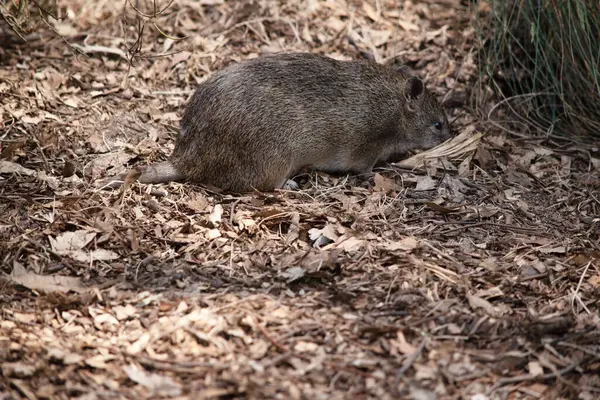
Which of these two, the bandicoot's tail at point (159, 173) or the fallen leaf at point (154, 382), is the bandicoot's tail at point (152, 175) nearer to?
the bandicoot's tail at point (159, 173)

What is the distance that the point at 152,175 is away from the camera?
5.86 metres

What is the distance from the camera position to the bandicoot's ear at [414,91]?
675cm

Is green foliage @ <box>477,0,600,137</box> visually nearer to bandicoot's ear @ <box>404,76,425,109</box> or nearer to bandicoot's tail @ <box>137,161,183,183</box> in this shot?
bandicoot's ear @ <box>404,76,425,109</box>

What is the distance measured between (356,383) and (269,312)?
0.74m

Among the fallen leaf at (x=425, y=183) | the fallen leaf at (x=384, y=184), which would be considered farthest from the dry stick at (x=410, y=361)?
the fallen leaf at (x=425, y=183)

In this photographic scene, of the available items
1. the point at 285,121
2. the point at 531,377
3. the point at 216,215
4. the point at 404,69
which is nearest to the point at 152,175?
the point at 216,215

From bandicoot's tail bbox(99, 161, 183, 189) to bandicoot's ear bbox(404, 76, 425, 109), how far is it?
7.40 feet

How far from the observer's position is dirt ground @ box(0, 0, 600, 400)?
405cm

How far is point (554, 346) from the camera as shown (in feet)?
14.1

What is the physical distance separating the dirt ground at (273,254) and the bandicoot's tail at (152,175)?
0.08 metres

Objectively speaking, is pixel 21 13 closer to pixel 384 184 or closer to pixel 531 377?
pixel 384 184

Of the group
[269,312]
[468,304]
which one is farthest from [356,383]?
[468,304]

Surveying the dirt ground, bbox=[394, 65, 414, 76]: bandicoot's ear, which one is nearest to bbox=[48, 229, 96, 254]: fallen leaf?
the dirt ground

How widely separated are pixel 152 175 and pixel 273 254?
131 cm
